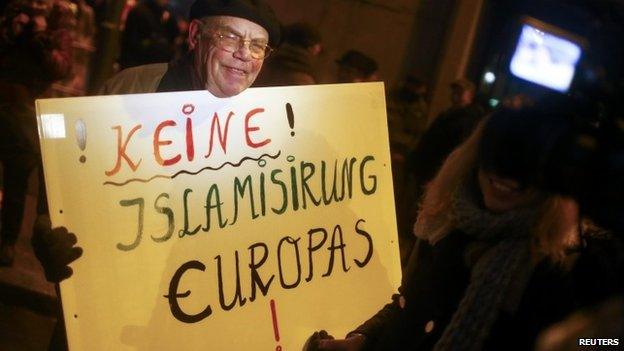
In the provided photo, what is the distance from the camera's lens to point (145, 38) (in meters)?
5.77

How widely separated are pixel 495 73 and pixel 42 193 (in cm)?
931

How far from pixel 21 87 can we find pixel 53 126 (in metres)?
2.79

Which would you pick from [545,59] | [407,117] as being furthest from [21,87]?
[545,59]

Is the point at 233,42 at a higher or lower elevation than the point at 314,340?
higher

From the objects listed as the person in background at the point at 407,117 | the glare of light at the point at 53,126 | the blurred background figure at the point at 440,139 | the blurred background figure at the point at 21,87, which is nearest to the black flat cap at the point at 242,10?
the glare of light at the point at 53,126

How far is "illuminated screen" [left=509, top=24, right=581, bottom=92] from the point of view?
7.71m

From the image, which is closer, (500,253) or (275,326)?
(500,253)

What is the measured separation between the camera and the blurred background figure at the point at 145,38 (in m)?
5.68

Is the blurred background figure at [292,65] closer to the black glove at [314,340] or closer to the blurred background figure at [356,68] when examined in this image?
the blurred background figure at [356,68]

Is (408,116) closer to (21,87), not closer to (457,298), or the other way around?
(21,87)

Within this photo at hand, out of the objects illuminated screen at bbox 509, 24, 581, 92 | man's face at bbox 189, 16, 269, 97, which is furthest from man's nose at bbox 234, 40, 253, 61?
illuminated screen at bbox 509, 24, 581, 92

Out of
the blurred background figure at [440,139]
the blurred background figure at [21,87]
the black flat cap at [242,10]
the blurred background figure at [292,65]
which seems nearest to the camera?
the black flat cap at [242,10]

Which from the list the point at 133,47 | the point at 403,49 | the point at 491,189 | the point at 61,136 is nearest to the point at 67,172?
the point at 61,136

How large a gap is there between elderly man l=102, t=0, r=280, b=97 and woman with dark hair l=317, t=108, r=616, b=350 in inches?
26.6
